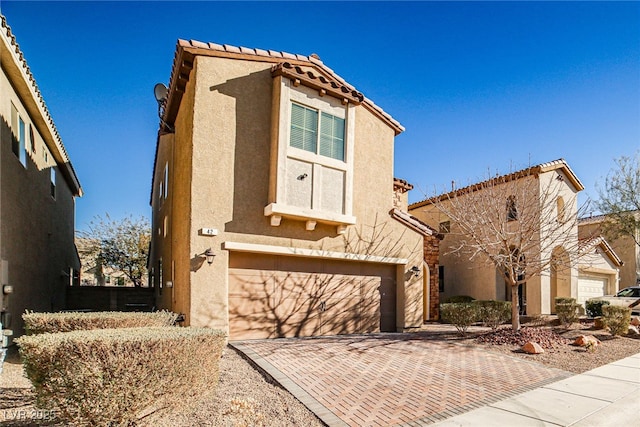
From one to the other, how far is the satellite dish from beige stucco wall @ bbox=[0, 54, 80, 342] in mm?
3513

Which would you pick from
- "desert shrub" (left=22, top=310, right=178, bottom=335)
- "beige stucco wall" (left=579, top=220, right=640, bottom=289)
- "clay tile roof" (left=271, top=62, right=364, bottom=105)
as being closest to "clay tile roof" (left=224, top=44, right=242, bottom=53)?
"clay tile roof" (left=271, top=62, right=364, bottom=105)

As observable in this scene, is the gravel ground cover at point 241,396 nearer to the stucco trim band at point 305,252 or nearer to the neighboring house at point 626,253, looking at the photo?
the stucco trim band at point 305,252

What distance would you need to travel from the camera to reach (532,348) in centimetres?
952

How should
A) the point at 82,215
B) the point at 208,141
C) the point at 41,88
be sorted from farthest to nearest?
the point at 82,215 < the point at 41,88 < the point at 208,141

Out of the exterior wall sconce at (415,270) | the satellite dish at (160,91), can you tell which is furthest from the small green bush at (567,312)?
the satellite dish at (160,91)

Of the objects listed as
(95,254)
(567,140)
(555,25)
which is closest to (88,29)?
(555,25)

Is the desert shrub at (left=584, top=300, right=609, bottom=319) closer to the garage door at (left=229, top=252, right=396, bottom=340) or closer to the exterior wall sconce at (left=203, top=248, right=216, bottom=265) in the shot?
the garage door at (left=229, top=252, right=396, bottom=340)

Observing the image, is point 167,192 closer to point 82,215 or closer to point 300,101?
point 300,101

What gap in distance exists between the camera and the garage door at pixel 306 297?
1017 cm

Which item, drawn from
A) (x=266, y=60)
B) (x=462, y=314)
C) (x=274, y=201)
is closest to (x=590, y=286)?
(x=462, y=314)

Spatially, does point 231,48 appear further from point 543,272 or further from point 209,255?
point 543,272

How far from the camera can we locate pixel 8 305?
916 centimetres

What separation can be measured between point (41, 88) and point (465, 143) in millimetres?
14079

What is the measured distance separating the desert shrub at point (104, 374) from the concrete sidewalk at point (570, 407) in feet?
10.5
